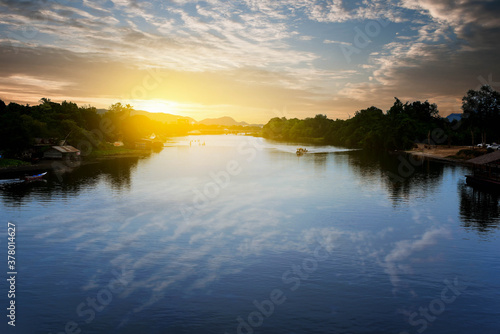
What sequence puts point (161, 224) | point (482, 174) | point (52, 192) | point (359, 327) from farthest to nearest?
point (482, 174), point (52, 192), point (161, 224), point (359, 327)

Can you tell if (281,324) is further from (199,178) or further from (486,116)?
(486,116)

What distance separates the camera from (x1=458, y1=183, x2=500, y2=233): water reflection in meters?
52.4

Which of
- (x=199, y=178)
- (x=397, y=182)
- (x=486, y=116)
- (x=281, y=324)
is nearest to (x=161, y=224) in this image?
(x=281, y=324)

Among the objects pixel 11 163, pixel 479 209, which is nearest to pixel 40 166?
pixel 11 163

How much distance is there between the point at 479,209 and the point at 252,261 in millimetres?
45674

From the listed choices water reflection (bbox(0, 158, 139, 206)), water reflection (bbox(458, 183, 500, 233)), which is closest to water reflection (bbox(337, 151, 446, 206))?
water reflection (bbox(458, 183, 500, 233))

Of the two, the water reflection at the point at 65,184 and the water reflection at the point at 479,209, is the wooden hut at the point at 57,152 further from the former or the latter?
the water reflection at the point at 479,209

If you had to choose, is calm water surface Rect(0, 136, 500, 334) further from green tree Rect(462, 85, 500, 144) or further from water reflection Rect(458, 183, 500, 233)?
green tree Rect(462, 85, 500, 144)

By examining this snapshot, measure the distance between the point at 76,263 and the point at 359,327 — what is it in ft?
89.0

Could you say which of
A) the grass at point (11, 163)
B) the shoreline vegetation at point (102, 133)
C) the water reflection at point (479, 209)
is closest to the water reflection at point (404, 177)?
the water reflection at point (479, 209)

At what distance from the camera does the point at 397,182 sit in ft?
305

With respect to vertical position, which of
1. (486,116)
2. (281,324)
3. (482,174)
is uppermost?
(486,116)

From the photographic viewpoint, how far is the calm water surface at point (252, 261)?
27.0m

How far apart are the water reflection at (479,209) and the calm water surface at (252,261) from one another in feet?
1.04
